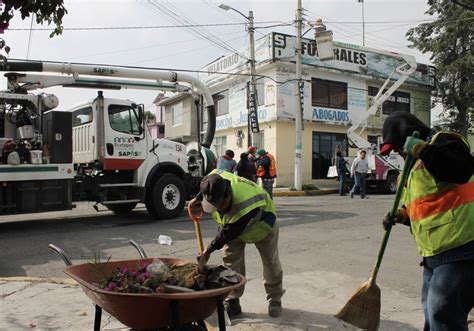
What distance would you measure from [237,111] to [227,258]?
845 inches

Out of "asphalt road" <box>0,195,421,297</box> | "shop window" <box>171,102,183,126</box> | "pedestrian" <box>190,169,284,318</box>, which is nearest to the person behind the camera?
"pedestrian" <box>190,169,284,318</box>

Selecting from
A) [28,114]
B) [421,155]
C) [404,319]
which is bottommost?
[404,319]

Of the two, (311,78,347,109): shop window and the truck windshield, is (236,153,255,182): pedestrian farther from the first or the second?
(311,78,347,109): shop window

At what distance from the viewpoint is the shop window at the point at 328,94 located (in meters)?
24.3

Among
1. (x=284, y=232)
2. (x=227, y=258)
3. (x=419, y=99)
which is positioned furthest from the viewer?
(x=419, y=99)

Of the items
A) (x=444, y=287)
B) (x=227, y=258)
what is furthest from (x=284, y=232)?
(x=444, y=287)

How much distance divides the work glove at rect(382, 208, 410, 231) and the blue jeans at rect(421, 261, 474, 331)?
0.59 meters

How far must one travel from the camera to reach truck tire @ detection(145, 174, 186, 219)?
448 inches

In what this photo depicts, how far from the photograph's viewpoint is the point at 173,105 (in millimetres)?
33656

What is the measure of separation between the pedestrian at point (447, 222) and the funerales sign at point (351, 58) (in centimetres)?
2042

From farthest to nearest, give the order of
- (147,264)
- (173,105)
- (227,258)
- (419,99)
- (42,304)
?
(173,105) < (419,99) < (42,304) < (227,258) < (147,264)

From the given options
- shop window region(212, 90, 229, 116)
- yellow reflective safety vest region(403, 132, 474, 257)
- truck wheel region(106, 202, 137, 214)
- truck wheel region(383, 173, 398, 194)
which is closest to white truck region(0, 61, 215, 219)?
truck wheel region(106, 202, 137, 214)

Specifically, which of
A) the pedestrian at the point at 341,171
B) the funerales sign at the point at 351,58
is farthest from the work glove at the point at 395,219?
the funerales sign at the point at 351,58

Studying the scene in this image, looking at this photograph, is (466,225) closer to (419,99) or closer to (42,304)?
(42,304)
